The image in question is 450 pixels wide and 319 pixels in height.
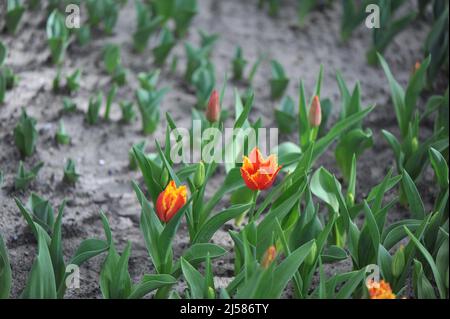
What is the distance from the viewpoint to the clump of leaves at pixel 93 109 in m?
3.01

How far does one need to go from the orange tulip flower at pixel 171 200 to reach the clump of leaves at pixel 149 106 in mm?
902

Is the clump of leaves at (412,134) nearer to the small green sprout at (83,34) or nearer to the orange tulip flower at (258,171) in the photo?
the orange tulip flower at (258,171)

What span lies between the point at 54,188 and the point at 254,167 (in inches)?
33.7

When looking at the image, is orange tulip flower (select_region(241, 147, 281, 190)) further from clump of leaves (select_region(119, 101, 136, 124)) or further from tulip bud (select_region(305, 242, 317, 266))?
clump of leaves (select_region(119, 101, 136, 124))

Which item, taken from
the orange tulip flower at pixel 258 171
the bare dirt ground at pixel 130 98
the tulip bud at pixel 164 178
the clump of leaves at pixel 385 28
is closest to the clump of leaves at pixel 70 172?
the bare dirt ground at pixel 130 98

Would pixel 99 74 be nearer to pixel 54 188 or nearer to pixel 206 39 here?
pixel 206 39

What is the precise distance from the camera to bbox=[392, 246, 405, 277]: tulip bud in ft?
7.14

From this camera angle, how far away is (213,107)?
2.38 meters

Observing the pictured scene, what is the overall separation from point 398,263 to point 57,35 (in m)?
1.74

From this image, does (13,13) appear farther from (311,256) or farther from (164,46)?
(311,256)

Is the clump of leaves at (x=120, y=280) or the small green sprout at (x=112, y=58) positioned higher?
the small green sprout at (x=112, y=58)

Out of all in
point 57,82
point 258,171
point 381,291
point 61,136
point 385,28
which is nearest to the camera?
point 381,291

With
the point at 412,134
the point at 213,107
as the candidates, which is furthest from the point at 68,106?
the point at 412,134

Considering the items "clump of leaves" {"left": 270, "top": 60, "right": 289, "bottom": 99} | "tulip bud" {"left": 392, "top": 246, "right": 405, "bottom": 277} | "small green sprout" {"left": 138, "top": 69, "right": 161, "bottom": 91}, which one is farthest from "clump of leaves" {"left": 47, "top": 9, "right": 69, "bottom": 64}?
"tulip bud" {"left": 392, "top": 246, "right": 405, "bottom": 277}
